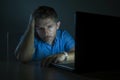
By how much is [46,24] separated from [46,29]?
45 mm

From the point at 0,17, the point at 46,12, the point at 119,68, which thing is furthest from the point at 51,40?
the point at 0,17

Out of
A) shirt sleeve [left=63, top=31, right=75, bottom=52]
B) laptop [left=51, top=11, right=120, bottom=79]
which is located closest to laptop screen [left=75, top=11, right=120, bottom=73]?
laptop [left=51, top=11, right=120, bottom=79]

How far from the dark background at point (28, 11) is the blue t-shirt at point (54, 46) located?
0.14 metres

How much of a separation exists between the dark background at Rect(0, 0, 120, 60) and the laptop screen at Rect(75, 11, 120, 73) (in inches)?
35.4

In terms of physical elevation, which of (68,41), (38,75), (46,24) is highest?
(46,24)

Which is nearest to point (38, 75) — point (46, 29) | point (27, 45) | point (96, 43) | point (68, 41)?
point (96, 43)

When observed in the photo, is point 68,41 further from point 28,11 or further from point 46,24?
point 28,11

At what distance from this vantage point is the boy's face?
1.90 meters

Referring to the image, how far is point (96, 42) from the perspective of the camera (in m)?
1.18

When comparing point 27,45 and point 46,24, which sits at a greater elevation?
point 46,24

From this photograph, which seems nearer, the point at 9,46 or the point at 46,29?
the point at 46,29

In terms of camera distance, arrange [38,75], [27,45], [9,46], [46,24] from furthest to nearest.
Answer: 1. [9,46]
2. [46,24]
3. [27,45]
4. [38,75]

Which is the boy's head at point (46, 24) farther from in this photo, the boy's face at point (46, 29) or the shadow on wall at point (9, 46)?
the shadow on wall at point (9, 46)

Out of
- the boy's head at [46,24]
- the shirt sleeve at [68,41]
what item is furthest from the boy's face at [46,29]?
the shirt sleeve at [68,41]
